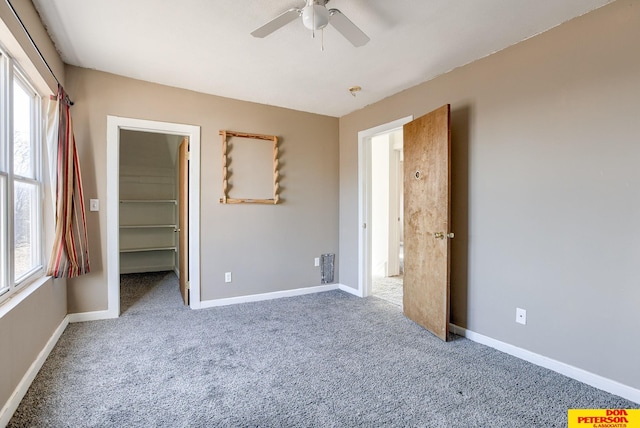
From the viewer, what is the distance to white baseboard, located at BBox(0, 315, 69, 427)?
156 cm

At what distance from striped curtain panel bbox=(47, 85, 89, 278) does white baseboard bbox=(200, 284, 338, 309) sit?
1233 mm

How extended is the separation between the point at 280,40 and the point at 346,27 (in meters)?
0.73

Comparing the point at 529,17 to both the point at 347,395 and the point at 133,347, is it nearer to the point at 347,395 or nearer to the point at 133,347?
the point at 347,395

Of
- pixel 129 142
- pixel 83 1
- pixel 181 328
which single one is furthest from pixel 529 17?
pixel 129 142

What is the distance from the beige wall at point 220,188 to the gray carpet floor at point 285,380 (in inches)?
27.3

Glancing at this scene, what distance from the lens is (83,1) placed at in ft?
6.26

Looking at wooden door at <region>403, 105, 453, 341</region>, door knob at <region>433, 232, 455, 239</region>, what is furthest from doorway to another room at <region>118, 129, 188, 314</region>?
door knob at <region>433, 232, 455, 239</region>

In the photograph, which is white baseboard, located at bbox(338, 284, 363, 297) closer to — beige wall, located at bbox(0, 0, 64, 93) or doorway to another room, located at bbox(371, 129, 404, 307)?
doorway to another room, located at bbox(371, 129, 404, 307)

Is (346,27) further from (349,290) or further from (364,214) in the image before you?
(349,290)

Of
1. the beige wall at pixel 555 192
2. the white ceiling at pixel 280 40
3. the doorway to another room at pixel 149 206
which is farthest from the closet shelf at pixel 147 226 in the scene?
the beige wall at pixel 555 192

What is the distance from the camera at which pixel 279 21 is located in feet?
5.76

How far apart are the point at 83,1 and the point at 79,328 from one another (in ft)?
8.55

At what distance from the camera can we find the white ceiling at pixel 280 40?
1.94 m

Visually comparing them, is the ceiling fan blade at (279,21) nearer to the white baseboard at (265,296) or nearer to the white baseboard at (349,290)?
the white baseboard at (265,296)
